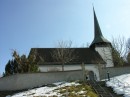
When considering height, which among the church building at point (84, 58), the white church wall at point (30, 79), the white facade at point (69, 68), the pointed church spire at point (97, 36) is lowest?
the white church wall at point (30, 79)

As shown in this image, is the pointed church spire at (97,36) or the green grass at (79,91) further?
the pointed church spire at (97,36)

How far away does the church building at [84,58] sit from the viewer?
1821 inches

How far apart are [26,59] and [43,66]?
12009 mm

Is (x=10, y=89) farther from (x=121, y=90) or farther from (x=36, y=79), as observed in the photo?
(x=121, y=90)

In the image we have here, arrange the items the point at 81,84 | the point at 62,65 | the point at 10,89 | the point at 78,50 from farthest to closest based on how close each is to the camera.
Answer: the point at 78,50 → the point at 62,65 → the point at 10,89 → the point at 81,84

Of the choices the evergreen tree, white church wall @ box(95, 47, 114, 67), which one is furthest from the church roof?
the evergreen tree

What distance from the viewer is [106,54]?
52938 millimetres

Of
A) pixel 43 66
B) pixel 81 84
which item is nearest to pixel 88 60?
pixel 43 66

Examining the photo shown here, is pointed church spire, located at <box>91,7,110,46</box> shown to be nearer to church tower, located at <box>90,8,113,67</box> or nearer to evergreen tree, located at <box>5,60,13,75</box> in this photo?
church tower, located at <box>90,8,113,67</box>

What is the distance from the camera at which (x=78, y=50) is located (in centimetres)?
5362

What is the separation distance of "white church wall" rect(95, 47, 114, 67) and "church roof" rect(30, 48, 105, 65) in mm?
1192

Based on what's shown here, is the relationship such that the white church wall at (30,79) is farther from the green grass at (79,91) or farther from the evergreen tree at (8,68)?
the evergreen tree at (8,68)

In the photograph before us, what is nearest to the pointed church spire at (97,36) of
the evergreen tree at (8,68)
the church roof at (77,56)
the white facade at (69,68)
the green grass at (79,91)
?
the church roof at (77,56)

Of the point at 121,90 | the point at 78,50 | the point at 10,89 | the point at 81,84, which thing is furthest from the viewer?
the point at 78,50
